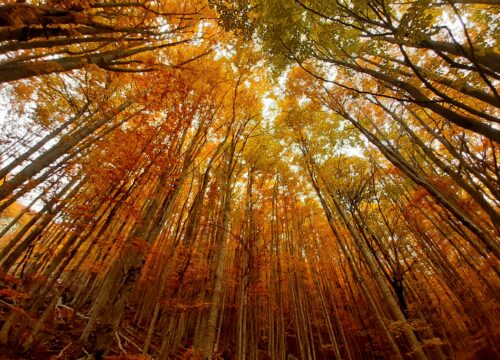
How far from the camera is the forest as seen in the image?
2654 millimetres

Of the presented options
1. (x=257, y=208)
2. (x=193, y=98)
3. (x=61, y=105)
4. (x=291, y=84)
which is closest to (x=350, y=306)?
(x=257, y=208)

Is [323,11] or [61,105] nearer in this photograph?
[323,11]

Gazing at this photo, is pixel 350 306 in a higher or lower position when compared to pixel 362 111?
lower

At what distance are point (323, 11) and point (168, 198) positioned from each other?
3.84 m

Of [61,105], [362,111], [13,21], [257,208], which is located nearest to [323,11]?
[13,21]

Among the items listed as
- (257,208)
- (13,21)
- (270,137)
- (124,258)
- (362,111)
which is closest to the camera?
(13,21)

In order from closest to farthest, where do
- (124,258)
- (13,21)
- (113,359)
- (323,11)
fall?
(13,21) → (323,11) → (113,359) → (124,258)

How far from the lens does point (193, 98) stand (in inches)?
254

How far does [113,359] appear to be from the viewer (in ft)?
11.1

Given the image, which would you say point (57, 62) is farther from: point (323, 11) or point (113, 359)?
point (113, 359)

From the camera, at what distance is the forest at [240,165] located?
2.65 m

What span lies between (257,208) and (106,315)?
19.8 ft

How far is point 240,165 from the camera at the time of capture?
283 inches

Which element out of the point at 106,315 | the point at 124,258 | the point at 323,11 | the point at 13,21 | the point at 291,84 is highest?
the point at 291,84
